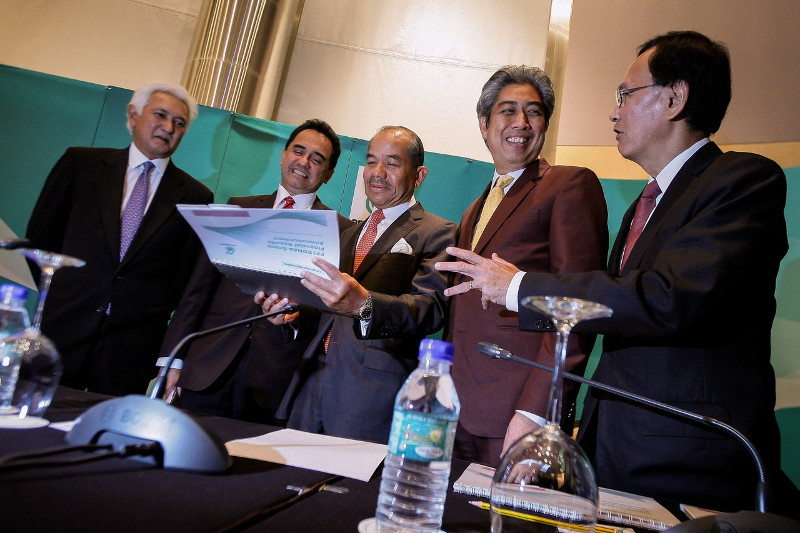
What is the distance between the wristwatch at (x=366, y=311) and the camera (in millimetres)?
1940

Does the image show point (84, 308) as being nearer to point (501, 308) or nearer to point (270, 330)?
point (270, 330)

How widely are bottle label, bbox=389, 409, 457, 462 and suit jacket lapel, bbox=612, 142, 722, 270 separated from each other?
1013mm

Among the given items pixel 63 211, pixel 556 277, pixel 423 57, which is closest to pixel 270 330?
pixel 63 211

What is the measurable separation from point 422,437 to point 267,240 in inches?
37.8

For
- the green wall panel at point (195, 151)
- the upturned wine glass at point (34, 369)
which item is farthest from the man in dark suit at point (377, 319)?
the green wall panel at point (195, 151)

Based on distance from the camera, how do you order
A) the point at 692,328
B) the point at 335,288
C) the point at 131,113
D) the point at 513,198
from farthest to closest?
the point at 131,113 → the point at 513,198 → the point at 335,288 → the point at 692,328

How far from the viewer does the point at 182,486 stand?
83 cm

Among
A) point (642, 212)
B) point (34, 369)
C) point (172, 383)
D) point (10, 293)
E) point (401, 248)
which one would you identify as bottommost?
point (172, 383)

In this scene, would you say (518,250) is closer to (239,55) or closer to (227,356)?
(227,356)

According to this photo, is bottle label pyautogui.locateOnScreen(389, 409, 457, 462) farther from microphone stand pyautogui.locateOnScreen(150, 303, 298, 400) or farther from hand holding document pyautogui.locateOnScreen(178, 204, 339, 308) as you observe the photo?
hand holding document pyautogui.locateOnScreen(178, 204, 339, 308)

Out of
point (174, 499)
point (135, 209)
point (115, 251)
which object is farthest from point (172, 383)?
point (174, 499)

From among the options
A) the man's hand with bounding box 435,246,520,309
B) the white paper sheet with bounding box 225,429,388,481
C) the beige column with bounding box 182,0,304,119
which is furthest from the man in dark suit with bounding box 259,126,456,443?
the beige column with bounding box 182,0,304,119

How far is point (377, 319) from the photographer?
198 centimetres

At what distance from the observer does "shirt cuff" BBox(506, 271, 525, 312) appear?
1.45 m
